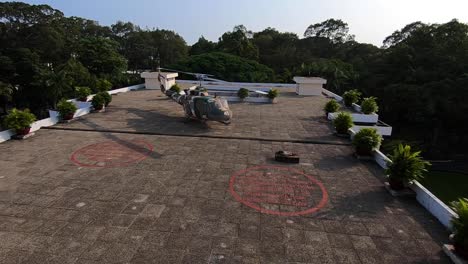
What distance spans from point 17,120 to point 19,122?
182 mm

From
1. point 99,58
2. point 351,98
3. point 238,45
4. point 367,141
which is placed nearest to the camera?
point 367,141

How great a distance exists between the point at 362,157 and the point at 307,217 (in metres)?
6.42

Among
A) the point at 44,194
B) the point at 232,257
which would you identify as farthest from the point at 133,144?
the point at 232,257

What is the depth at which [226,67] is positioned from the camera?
57.5 metres

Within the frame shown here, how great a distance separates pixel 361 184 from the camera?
10930 mm

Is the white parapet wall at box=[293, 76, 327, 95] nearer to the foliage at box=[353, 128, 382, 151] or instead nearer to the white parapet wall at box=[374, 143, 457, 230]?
the foliage at box=[353, 128, 382, 151]

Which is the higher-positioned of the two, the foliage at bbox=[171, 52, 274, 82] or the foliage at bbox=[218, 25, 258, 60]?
the foliage at bbox=[218, 25, 258, 60]

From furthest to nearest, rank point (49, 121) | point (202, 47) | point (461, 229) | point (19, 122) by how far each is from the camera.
A: 1. point (202, 47)
2. point (49, 121)
3. point (19, 122)
4. point (461, 229)

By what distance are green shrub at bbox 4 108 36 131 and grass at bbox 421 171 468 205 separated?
3397cm

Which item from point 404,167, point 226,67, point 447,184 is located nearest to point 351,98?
point 447,184

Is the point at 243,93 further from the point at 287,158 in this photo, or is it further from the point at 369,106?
the point at 287,158

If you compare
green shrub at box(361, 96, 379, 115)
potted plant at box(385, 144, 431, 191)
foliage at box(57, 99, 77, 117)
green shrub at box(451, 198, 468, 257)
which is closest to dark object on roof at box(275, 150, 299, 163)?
potted plant at box(385, 144, 431, 191)

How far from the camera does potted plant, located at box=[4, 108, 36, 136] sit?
51.1 feet

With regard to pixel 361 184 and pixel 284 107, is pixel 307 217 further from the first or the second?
pixel 284 107
